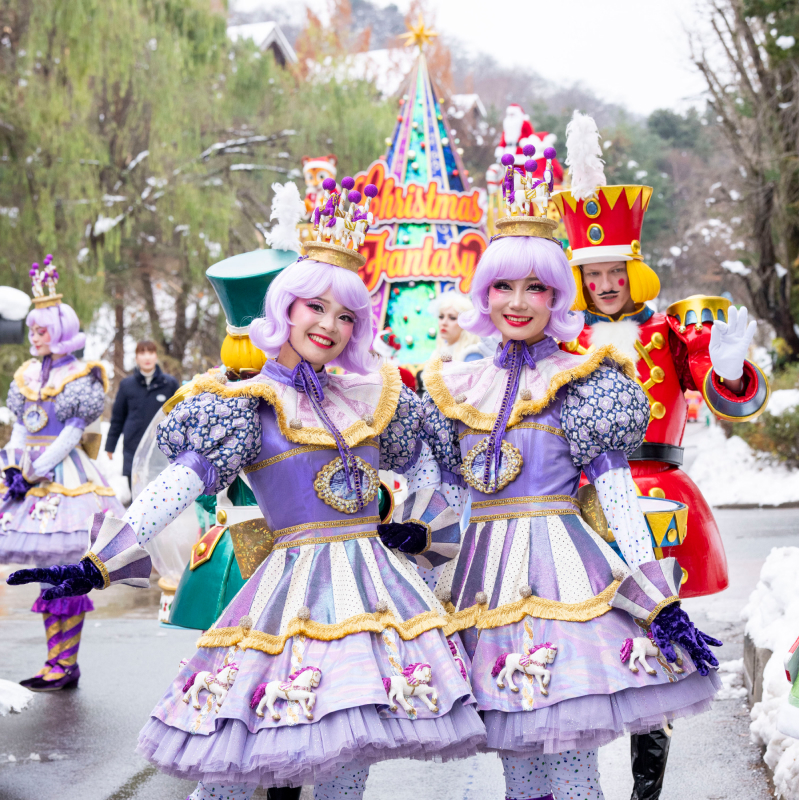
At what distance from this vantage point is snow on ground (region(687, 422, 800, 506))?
44.4 ft

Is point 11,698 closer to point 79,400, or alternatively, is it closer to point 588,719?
point 79,400

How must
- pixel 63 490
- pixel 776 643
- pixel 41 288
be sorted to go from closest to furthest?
pixel 776 643 → pixel 63 490 → pixel 41 288

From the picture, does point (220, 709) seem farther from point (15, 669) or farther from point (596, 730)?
point (15, 669)

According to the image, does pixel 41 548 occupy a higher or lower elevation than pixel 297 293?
lower

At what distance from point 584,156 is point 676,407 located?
1.06 metres

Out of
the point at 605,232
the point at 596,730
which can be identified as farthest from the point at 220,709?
the point at 605,232

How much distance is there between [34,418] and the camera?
6.23 m

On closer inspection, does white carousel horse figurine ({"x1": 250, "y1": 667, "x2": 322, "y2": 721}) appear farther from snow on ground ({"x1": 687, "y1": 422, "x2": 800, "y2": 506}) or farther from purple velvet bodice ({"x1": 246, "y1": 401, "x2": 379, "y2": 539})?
snow on ground ({"x1": 687, "y1": 422, "x2": 800, "y2": 506})

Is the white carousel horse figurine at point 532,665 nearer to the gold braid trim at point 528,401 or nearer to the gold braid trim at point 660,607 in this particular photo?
the gold braid trim at point 660,607

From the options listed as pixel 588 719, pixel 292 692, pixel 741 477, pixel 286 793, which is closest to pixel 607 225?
pixel 588 719

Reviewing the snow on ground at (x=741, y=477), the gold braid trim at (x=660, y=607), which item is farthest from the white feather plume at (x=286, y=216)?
the snow on ground at (x=741, y=477)

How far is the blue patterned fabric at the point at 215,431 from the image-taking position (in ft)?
9.57

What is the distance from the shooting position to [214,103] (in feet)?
58.2

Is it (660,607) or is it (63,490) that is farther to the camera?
(63,490)
